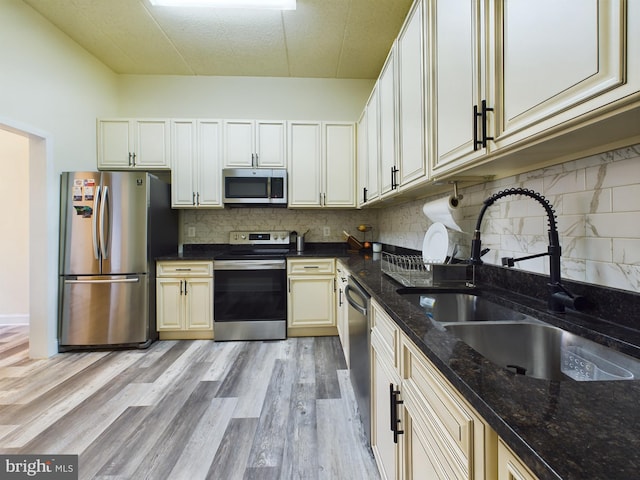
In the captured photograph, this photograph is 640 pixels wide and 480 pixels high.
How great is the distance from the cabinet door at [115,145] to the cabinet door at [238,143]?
3.41 feet

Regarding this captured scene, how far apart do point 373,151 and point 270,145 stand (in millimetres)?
1225

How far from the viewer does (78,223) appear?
260 centimetres

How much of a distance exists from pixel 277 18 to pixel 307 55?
568 mm

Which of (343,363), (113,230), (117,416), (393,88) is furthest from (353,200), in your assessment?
(117,416)

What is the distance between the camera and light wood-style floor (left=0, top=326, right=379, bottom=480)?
4.50 feet

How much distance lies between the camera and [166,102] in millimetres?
3371

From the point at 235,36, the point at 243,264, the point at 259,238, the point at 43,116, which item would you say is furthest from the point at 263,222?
the point at 43,116

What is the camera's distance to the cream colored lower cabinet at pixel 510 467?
392 millimetres

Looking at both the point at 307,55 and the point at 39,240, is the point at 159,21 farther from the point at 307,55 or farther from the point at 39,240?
the point at 39,240

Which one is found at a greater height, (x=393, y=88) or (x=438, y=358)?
(x=393, y=88)

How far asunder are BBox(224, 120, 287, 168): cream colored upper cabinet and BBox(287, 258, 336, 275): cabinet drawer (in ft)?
3.54

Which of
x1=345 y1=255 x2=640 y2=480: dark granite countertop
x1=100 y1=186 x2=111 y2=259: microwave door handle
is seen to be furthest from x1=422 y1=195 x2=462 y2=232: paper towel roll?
x1=100 y1=186 x2=111 y2=259: microwave door handle

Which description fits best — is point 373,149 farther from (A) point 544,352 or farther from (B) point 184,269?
(B) point 184,269

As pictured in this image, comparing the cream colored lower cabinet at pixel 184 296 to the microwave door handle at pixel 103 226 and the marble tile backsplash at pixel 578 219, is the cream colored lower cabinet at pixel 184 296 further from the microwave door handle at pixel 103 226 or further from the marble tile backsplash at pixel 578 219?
the marble tile backsplash at pixel 578 219
